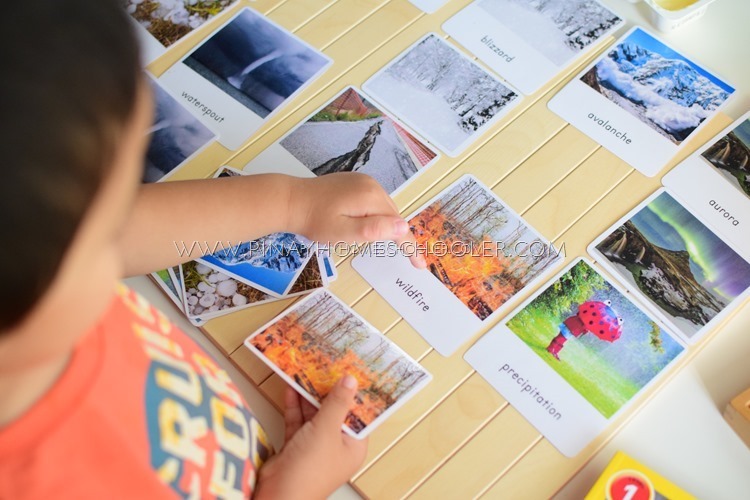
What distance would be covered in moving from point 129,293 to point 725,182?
0.68 metres

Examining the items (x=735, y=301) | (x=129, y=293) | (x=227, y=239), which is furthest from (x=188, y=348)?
(x=735, y=301)

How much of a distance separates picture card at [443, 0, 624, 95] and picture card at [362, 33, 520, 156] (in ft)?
0.09

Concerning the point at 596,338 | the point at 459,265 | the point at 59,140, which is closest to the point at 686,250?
the point at 596,338

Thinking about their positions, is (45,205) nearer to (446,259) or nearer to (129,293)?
(129,293)

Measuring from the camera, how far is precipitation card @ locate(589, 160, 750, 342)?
81cm

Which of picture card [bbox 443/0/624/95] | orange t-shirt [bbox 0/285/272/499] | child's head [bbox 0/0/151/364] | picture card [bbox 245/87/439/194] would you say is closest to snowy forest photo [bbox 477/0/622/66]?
picture card [bbox 443/0/624/95]

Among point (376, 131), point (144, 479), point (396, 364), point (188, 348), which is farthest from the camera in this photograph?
point (376, 131)

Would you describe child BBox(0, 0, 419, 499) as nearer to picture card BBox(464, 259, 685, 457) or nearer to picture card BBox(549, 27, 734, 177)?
picture card BBox(464, 259, 685, 457)

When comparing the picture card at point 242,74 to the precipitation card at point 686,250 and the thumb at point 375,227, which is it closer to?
the thumb at point 375,227

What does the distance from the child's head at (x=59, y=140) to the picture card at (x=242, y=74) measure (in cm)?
57

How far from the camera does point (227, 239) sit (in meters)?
0.82

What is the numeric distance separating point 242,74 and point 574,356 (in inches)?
21.6

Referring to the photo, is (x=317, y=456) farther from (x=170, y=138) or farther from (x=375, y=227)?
(x=170, y=138)

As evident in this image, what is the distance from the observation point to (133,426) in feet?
1.78
